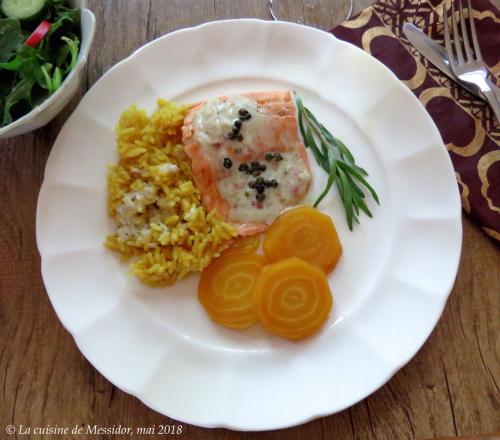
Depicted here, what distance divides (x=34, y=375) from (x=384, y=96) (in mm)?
1618

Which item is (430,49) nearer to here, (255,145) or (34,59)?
(255,145)

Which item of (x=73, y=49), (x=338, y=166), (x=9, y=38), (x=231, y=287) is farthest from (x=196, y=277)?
(x=9, y=38)

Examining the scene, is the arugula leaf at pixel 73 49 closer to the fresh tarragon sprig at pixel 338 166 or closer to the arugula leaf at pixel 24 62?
the arugula leaf at pixel 24 62

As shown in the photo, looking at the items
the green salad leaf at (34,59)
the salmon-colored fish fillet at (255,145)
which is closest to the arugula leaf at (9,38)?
the green salad leaf at (34,59)

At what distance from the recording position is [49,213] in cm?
182

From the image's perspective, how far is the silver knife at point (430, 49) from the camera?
2049mm

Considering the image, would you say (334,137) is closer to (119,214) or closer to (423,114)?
(423,114)

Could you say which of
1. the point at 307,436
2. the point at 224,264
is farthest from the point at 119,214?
the point at 307,436

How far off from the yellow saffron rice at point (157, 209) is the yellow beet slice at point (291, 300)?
211 mm

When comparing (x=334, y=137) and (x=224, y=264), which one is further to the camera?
(x=334, y=137)

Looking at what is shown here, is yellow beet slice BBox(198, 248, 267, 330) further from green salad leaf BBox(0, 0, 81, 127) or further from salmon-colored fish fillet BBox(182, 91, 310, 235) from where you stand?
green salad leaf BBox(0, 0, 81, 127)

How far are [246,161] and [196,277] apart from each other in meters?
0.46

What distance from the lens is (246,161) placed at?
6.28 feet

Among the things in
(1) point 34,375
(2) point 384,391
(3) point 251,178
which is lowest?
(1) point 34,375
